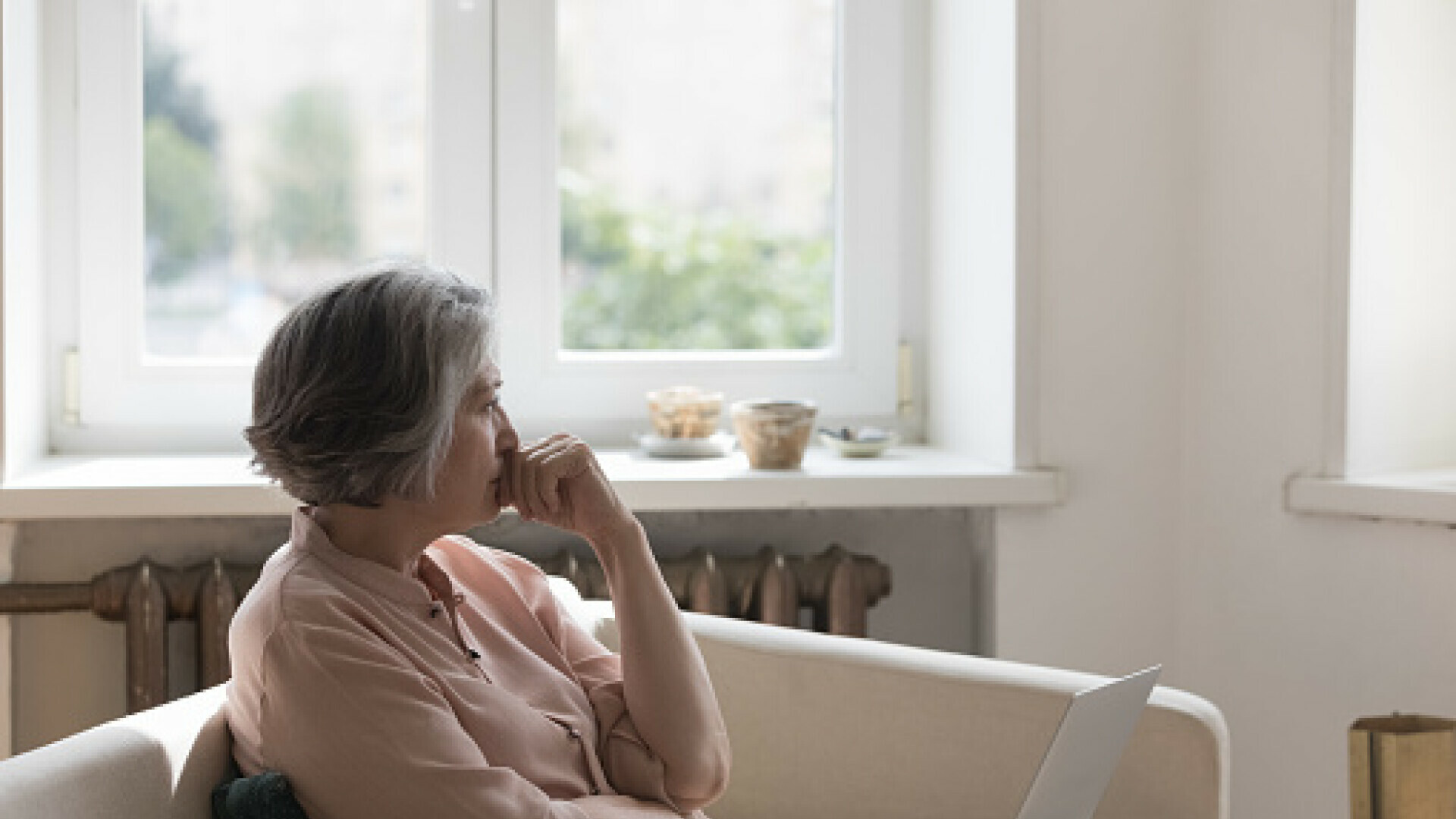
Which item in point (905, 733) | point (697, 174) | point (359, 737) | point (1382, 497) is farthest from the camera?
point (697, 174)

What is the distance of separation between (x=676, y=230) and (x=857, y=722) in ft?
4.03

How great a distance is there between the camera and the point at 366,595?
5.38 ft

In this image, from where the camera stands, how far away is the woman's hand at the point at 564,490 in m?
1.81

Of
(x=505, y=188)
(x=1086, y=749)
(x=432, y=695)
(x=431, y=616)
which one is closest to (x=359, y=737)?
(x=432, y=695)

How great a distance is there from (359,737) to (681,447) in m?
1.45

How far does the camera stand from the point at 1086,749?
158 cm

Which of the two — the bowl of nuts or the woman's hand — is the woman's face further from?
the bowl of nuts

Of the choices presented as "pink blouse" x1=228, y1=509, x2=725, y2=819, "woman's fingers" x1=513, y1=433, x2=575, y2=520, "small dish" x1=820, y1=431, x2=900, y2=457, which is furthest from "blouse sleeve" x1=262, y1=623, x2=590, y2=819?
"small dish" x1=820, y1=431, x2=900, y2=457

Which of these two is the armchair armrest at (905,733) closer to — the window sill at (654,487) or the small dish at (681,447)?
the window sill at (654,487)

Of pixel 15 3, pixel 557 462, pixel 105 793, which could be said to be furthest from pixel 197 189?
pixel 105 793

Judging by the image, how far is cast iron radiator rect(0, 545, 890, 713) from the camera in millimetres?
2654

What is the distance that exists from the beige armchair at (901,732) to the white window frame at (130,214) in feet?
3.01

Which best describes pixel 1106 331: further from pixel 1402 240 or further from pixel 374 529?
pixel 374 529

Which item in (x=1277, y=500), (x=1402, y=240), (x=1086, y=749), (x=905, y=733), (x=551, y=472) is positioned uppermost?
(x=1402, y=240)
